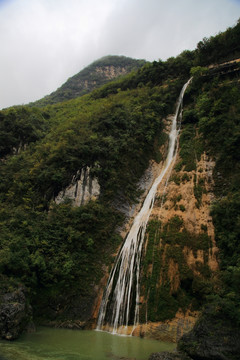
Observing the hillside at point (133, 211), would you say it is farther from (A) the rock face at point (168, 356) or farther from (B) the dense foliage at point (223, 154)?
(A) the rock face at point (168, 356)

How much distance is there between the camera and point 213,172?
18.6 m

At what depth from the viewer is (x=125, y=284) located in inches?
568

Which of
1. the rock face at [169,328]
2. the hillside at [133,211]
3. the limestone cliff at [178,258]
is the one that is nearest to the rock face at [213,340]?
the hillside at [133,211]

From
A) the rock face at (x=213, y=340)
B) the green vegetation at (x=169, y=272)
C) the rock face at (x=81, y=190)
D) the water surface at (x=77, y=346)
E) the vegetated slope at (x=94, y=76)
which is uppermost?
the vegetated slope at (x=94, y=76)

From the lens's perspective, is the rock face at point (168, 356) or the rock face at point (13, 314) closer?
the rock face at point (168, 356)

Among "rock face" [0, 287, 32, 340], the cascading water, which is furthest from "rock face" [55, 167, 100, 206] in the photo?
"rock face" [0, 287, 32, 340]

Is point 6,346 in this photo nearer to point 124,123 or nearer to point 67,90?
point 124,123

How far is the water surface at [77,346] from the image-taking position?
327 inches

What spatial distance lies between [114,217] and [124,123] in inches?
397

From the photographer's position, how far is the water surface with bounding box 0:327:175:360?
8302 millimetres

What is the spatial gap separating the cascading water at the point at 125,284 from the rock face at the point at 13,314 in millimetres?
4205

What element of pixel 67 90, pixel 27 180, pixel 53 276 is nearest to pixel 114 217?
pixel 53 276

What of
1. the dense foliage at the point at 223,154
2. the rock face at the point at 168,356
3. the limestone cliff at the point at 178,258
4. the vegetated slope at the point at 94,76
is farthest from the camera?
the vegetated slope at the point at 94,76

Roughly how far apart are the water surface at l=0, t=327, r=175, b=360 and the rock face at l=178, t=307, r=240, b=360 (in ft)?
5.50
